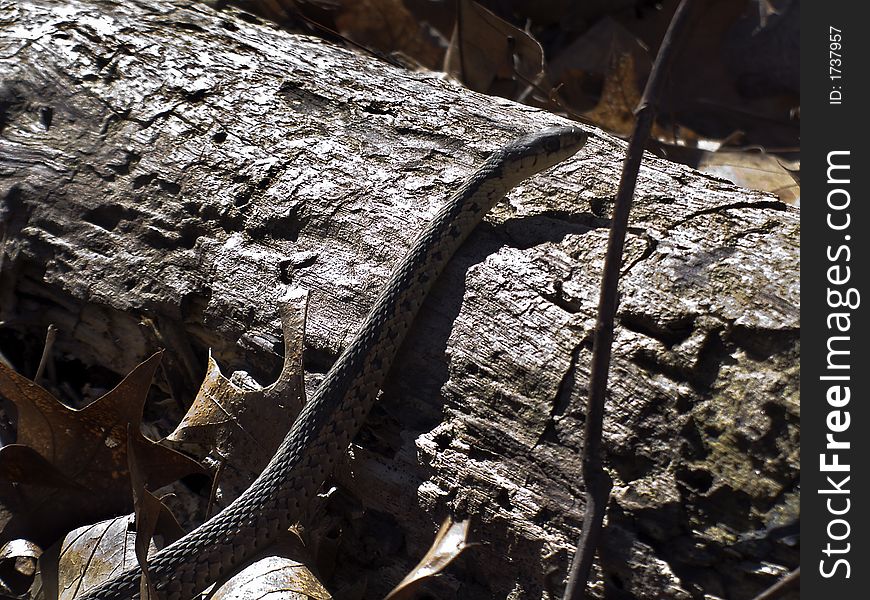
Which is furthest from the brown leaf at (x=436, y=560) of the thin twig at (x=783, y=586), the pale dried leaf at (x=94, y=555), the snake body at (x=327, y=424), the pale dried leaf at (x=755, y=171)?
the pale dried leaf at (x=755, y=171)

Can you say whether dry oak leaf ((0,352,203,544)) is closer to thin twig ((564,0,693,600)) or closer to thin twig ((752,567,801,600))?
thin twig ((564,0,693,600))

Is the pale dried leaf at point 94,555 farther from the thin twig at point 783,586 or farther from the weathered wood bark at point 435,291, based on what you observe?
the thin twig at point 783,586

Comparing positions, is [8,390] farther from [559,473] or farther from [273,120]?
[559,473]

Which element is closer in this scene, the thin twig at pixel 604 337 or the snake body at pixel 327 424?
the thin twig at pixel 604 337

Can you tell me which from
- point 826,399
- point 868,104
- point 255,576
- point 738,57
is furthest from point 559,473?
point 738,57

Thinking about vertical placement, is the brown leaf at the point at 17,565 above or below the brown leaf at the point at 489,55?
below

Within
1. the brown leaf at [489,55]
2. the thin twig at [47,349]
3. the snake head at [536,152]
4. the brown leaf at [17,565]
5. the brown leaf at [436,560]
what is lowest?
the brown leaf at [17,565]

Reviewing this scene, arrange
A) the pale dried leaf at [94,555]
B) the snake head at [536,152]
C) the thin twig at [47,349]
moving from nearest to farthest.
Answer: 1. the pale dried leaf at [94,555]
2. the snake head at [536,152]
3. the thin twig at [47,349]
